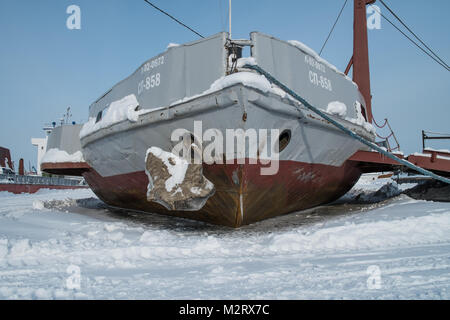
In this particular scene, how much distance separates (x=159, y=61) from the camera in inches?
172

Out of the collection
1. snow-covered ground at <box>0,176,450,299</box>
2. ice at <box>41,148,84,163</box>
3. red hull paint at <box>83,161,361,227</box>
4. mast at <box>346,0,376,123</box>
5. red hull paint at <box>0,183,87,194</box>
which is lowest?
red hull paint at <box>0,183,87,194</box>

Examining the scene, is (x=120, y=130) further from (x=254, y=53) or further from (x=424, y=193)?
(x=424, y=193)

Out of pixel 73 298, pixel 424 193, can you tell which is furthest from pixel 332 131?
pixel 73 298

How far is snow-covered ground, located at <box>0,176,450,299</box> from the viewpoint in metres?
1.72

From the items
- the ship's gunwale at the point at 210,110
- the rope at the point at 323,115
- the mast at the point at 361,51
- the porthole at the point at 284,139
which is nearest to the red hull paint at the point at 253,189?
the porthole at the point at 284,139

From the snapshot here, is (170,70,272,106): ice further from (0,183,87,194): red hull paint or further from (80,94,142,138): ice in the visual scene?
(0,183,87,194): red hull paint

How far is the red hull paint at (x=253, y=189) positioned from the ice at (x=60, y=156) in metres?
1.17

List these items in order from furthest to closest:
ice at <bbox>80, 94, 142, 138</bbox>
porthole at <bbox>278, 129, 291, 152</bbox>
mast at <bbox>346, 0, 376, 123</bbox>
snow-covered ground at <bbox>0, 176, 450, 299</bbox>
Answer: mast at <bbox>346, 0, 376, 123</bbox> → ice at <bbox>80, 94, 142, 138</bbox> → porthole at <bbox>278, 129, 291, 152</bbox> → snow-covered ground at <bbox>0, 176, 450, 299</bbox>

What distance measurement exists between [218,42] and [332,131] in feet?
6.82

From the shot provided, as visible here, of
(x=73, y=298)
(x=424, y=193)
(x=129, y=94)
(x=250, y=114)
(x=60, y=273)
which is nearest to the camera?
(x=73, y=298)

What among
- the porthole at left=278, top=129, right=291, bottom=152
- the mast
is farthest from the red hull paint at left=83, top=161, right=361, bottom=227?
the mast

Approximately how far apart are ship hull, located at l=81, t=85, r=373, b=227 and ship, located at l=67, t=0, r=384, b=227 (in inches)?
0.5

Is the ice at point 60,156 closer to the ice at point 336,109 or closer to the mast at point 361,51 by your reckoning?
the ice at point 336,109

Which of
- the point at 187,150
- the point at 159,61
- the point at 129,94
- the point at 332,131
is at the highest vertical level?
the point at 159,61
